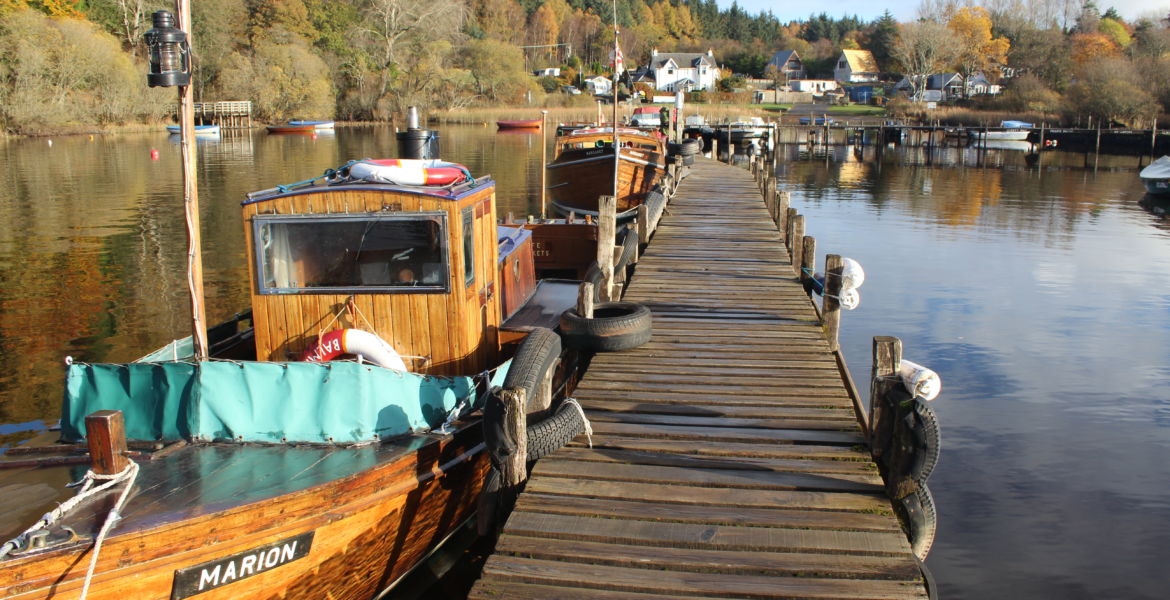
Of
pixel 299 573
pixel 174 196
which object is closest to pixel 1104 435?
pixel 299 573

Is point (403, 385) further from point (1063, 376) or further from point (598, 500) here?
point (1063, 376)

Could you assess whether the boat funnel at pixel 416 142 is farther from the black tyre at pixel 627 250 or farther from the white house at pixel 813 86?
the white house at pixel 813 86

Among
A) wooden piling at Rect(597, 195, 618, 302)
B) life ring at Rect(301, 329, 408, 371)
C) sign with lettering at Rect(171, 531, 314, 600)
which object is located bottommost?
sign with lettering at Rect(171, 531, 314, 600)

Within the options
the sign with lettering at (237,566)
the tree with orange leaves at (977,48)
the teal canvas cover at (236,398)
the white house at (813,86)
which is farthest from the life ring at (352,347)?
the white house at (813,86)

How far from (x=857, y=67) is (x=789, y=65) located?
32.9 ft

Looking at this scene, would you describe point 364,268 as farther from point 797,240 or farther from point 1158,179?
point 1158,179

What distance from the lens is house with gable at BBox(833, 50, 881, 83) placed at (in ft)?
425

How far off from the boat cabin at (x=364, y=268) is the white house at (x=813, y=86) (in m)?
128

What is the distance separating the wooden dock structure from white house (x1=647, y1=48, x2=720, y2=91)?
120m

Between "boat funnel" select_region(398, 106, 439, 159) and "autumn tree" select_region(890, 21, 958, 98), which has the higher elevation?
"autumn tree" select_region(890, 21, 958, 98)


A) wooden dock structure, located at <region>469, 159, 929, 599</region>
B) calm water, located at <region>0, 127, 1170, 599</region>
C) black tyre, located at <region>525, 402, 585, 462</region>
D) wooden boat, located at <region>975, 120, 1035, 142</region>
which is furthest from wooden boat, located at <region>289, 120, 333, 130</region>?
black tyre, located at <region>525, 402, 585, 462</region>

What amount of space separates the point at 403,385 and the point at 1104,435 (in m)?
9.98

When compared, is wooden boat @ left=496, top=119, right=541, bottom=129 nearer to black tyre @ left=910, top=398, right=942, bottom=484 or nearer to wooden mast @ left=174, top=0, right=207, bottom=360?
wooden mast @ left=174, top=0, right=207, bottom=360

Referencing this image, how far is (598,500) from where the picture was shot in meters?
6.18
